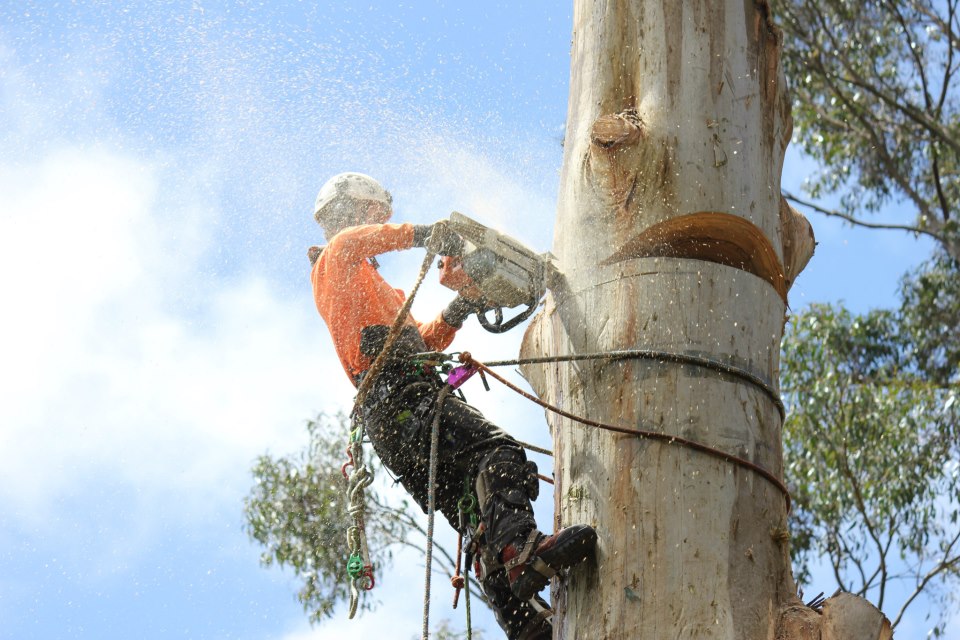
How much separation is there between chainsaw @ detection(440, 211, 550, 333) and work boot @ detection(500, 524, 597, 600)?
2.45 ft

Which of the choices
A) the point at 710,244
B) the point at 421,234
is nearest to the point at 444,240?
the point at 421,234

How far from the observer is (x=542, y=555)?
2.99 m

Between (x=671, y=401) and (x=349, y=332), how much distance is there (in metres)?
1.63

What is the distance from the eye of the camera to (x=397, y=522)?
33.8 feet

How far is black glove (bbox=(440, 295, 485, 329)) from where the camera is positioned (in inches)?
177

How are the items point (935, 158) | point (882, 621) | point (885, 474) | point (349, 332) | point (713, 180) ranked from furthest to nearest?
point (935, 158), point (885, 474), point (349, 332), point (713, 180), point (882, 621)

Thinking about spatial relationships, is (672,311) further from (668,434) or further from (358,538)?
(358,538)

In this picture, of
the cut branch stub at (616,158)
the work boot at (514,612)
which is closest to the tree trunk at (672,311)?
the cut branch stub at (616,158)

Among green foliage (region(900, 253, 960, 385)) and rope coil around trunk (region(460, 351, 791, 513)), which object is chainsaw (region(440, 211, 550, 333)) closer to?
rope coil around trunk (region(460, 351, 791, 513))

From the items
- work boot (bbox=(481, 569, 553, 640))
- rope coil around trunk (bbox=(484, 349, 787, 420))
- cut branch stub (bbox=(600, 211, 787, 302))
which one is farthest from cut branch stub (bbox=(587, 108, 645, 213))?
work boot (bbox=(481, 569, 553, 640))

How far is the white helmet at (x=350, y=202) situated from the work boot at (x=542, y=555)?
5.57 ft

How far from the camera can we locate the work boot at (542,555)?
296 centimetres

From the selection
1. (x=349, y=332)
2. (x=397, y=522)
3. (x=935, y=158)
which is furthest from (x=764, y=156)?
(x=935, y=158)

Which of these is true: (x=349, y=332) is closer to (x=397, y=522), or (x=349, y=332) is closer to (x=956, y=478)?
(x=397, y=522)
